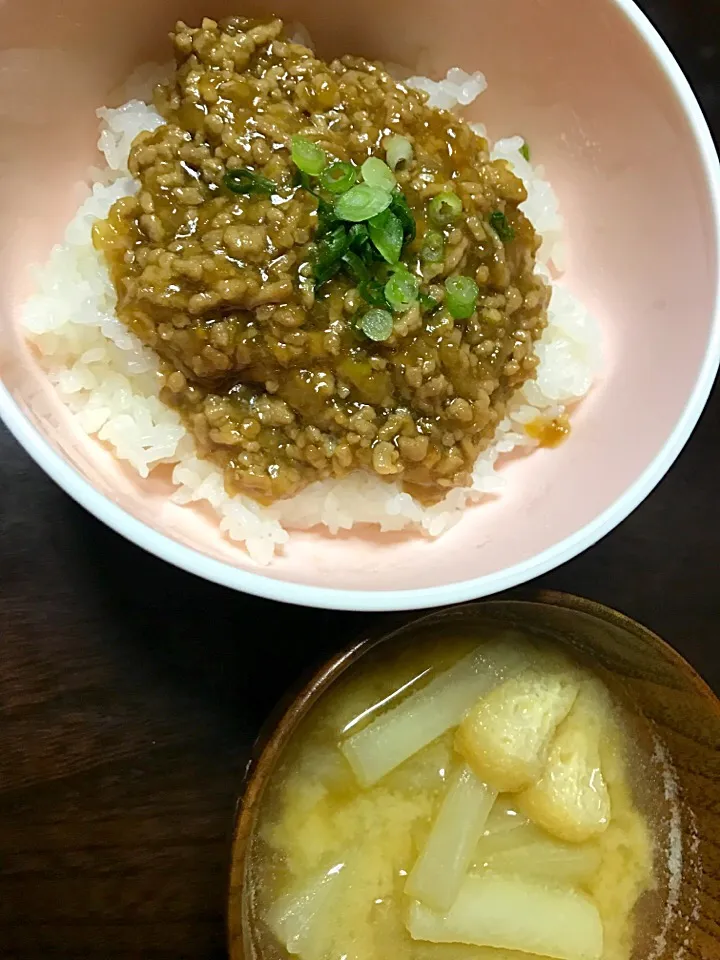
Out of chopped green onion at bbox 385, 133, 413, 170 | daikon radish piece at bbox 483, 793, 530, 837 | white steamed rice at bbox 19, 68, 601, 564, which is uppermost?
chopped green onion at bbox 385, 133, 413, 170

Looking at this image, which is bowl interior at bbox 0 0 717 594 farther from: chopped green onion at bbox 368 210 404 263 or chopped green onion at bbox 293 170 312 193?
chopped green onion at bbox 368 210 404 263

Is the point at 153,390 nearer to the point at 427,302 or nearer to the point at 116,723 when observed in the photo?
the point at 427,302

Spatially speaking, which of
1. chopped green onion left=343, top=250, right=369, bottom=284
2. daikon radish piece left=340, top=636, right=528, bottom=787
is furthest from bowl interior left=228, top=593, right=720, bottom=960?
chopped green onion left=343, top=250, right=369, bottom=284

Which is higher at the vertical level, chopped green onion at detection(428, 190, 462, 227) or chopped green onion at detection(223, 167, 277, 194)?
chopped green onion at detection(428, 190, 462, 227)

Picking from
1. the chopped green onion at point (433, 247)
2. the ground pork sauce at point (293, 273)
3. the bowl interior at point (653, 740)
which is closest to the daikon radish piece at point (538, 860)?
the bowl interior at point (653, 740)

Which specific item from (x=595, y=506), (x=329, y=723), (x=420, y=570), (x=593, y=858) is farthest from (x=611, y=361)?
(x=593, y=858)

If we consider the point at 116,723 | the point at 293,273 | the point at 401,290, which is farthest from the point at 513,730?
the point at 293,273

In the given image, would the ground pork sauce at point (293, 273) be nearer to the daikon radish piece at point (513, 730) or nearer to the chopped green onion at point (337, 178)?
the chopped green onion at point (337, 178)

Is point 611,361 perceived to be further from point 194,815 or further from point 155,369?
point 194,815
